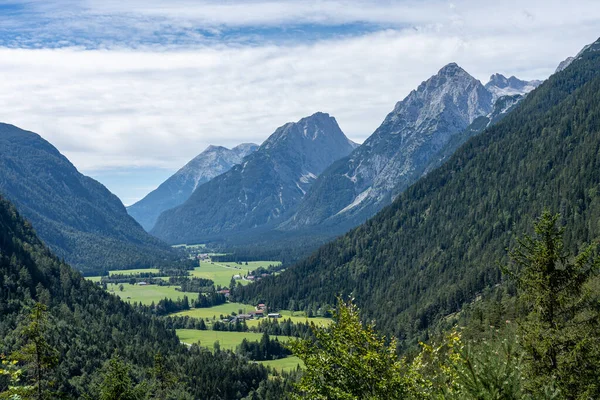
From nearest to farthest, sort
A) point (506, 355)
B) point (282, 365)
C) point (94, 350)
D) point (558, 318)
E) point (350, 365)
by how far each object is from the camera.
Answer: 1. point (506, 355)
2. point (350, 365)
3. point (558, 318)
4. point (94, 350)
5. point (282, 365)

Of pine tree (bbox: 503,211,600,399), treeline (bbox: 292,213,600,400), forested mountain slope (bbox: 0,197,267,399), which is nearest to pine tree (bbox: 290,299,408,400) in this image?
treeline (bbox: 292,213,600,400)

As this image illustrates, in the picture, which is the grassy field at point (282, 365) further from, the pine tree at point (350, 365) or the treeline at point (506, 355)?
the pine tree at point (350, 365)

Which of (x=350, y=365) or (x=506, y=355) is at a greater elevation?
(x=506, y=355)

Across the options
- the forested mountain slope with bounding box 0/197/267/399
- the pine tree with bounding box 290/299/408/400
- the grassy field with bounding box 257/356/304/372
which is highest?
the pine tree with bounding box 290/299/408/400

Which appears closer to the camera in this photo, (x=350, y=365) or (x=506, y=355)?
(x=506, y=355)

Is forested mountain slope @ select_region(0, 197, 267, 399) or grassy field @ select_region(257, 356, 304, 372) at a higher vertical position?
forested mountain slope @ select_region(0, 197, 267, 399)

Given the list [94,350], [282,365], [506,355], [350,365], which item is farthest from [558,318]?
[282,365]

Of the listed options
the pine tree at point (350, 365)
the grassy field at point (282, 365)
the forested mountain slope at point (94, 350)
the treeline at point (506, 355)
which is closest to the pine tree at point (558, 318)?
the treeline at point (506, 355)

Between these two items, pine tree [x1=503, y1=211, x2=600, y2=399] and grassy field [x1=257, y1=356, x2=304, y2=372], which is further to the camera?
grassy field [x1=257, y1=356, x2=304, y2=372]

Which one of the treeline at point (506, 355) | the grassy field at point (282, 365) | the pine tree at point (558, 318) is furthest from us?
the grassy field at point (282, 365)

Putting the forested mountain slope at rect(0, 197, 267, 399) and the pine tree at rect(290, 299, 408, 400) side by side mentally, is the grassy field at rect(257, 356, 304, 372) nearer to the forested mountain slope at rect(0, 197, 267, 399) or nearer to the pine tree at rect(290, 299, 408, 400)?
the forested mountain slope at rect(0, 197, 267, 399)

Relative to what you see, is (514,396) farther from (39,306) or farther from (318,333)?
(39,306)

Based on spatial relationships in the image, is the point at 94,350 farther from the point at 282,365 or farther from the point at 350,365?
the point at 350,365

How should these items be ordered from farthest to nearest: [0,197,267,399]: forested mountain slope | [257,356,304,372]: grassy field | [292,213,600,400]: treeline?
1. [257,356,304,372]: grassy field
2. [0,197,267,399]: forested mountain slope
3. [292,213,600,400]: treeline
